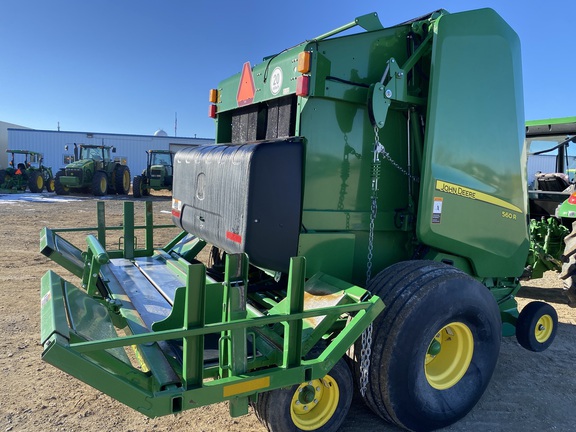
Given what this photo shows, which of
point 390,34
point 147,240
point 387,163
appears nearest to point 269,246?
point 387,163

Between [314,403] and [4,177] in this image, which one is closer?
[314,403]

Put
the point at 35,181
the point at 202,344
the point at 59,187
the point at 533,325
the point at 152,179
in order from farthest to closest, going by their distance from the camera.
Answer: the point at 35,181 < the point at 59,187 < the point at 152,179 < the point at 533,325 < the point at 202,344


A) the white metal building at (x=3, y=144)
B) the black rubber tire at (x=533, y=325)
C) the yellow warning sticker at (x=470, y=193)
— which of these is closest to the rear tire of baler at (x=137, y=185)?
the black rubber tire at (x=533, y=325)

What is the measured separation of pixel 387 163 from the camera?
3314mm

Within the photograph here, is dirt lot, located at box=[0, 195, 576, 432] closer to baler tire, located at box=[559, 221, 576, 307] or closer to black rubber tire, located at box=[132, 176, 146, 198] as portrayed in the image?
baler tire, located at box=[559, 221, 576, 307]

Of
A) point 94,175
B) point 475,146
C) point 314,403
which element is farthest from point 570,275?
point 94,175

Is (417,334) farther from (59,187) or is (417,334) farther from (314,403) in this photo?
(59,187)

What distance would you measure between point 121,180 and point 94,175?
1.27 meters

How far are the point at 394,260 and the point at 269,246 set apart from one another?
44.9 inches

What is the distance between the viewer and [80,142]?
32156 mm

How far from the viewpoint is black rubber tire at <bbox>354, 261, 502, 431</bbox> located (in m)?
2.75

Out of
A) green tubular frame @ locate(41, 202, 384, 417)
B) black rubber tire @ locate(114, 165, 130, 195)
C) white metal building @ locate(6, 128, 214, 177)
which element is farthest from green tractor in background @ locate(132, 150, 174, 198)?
green tubular frame @ locate(41, 202, 384, 417)

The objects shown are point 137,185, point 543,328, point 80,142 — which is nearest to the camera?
point 543,328

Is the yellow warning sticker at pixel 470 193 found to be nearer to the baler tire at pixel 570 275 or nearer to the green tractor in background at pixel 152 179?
the baler tire at pixel 570 275
